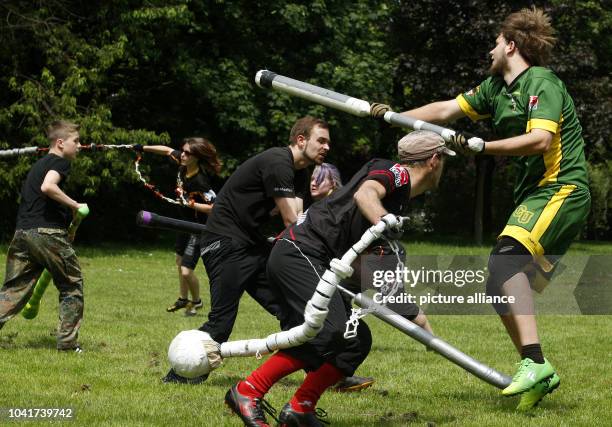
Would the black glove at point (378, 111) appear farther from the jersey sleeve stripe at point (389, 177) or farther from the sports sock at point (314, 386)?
the sports sock at point (314, 386)

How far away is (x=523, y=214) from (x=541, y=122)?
1.97 feet

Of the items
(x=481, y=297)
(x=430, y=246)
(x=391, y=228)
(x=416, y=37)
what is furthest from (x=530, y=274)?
(x=416, y=37)

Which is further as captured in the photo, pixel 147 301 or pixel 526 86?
pixel 147 301

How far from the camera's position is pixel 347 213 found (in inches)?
195

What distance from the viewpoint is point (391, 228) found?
168 inches

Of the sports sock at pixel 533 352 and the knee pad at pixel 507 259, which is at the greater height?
the knee pad at pixel 507 259

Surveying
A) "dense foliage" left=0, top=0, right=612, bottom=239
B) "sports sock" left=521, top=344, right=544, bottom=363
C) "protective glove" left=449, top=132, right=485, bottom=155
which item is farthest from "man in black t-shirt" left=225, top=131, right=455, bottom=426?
"dense foliage" left=0, top=0, right=612, bottom=239

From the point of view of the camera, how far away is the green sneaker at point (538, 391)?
209 inches

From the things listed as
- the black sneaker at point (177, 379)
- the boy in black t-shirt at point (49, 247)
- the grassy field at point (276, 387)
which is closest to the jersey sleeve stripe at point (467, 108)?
the grassy field at point (276, 387)

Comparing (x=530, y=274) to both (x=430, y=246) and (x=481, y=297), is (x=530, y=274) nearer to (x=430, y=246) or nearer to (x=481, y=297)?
(x=481, y=297)

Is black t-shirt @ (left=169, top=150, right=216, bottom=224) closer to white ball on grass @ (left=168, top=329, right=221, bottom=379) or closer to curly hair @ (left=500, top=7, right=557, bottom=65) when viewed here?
curly hair @ (left=500, top=7, right=557, bottom=65)

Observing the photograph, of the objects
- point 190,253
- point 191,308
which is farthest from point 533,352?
point 191,308

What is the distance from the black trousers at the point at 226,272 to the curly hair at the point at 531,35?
2.20 meters

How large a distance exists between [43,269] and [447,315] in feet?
18.9
